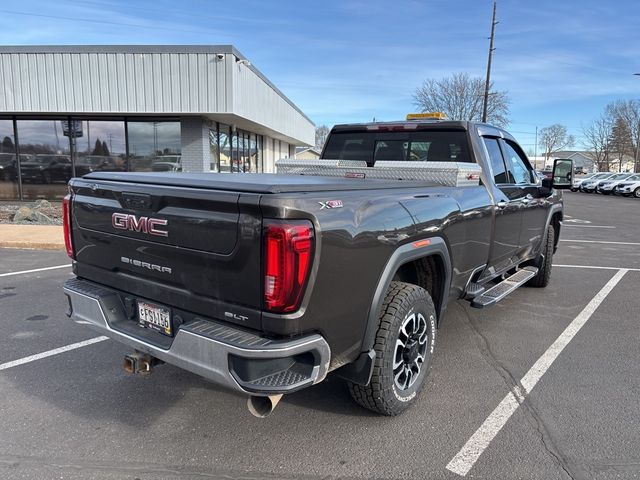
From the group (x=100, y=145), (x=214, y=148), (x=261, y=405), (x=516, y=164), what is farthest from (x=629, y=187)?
(x=261, y=405)

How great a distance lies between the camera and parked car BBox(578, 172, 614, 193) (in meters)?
38.1

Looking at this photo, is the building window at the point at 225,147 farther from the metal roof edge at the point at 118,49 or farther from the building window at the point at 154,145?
the metal roof edge at the point at 118,49

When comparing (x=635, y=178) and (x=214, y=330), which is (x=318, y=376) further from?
(x=635, y=178)

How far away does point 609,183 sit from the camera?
35531 mm

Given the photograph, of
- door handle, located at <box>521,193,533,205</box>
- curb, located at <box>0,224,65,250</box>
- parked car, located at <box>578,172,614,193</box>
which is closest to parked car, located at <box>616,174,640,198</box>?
parked car, located at <box>578,172,614,193</box>

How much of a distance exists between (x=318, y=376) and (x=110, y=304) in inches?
57.8

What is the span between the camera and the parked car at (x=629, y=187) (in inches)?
1288

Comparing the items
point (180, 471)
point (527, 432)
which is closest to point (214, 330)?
point (180, 471)

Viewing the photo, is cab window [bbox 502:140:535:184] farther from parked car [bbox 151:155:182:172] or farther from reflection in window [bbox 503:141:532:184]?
parked car [bbox 151:155:182:172]

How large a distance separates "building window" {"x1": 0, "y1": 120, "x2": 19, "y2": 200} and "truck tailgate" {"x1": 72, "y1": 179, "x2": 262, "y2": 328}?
635 inches

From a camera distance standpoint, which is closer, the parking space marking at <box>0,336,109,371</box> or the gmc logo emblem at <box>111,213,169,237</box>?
the gmc logo emblem at <box>111,213,169,237</box>

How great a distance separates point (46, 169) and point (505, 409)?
17262 millimetres

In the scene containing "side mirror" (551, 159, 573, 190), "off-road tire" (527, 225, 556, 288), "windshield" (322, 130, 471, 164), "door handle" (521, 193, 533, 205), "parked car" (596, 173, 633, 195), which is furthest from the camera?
"parked car" (596, 173, 633, 195)

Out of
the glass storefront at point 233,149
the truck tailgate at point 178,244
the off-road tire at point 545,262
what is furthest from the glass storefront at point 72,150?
the truck tailgate at point 178,244
